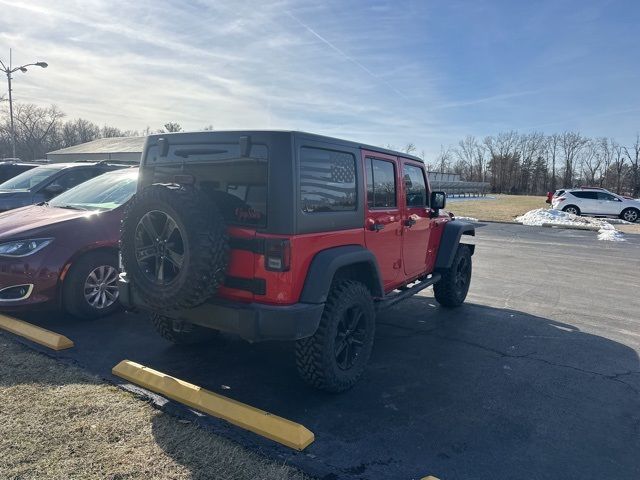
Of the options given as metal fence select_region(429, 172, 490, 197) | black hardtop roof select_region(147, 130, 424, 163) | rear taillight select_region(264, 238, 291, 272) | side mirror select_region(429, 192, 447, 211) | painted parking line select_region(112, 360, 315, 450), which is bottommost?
painted parking line select_region(112, 360, 315, 450)

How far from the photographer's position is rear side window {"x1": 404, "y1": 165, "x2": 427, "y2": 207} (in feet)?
16.2

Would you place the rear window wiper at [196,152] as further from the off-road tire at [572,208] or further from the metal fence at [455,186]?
the metal fence at [455,186]

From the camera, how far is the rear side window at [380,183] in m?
4.14

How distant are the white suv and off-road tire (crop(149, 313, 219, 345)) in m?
24.4

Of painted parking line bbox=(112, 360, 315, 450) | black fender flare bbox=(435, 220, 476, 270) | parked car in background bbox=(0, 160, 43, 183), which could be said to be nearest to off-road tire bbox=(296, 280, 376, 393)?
painted parking line bbox=(112, 360, 315, 450)

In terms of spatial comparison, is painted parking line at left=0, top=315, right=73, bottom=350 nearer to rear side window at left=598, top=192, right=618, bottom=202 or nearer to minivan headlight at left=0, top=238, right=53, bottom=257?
minivan headlight at left=0, top=238, right=53, bottom=257

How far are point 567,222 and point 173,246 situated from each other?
21.3 meters

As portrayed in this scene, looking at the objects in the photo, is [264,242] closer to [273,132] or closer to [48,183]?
[273,132]

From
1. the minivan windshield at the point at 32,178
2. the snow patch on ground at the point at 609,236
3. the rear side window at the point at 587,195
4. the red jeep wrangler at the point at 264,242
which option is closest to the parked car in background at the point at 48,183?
the minivan windshield at the point at 32,178

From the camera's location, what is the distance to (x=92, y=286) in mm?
5105

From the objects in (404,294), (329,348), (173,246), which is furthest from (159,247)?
(404,294)

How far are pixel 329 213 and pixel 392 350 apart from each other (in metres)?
1.90

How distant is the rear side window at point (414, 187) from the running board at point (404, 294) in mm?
938

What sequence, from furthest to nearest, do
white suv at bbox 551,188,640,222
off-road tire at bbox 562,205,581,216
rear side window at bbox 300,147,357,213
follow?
off-road tire at bbox 562,205,581,216 → white suv at bbox 551,188,640,222 → rear side window at bbox 300,147,357,213
